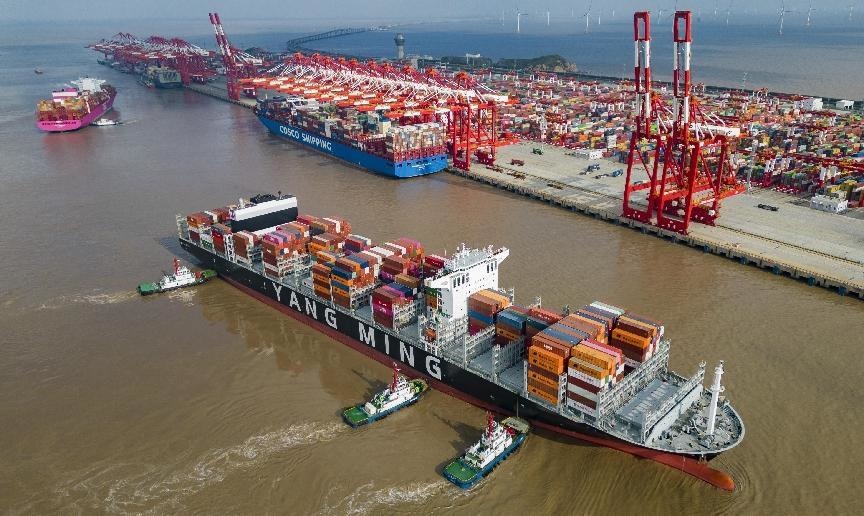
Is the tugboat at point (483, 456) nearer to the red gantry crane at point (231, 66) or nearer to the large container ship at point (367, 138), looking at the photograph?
the large container ship at point (367, 138)

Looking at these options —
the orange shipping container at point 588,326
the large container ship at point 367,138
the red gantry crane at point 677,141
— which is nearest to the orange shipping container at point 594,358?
the orange shipping container at point 588,326

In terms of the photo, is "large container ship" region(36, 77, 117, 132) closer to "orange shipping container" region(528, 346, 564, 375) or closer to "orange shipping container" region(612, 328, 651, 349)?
"orange shipping container" region(528, 346, 564, 375)

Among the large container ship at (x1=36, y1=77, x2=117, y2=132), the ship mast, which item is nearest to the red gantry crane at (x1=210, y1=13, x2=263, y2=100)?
the large container ship at (x1=36, y1=77, x2=117, y2=132)

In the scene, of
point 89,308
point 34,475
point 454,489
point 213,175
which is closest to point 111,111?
point 213,175

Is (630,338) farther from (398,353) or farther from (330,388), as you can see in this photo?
(330,388)

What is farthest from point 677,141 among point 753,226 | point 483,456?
point 483,456

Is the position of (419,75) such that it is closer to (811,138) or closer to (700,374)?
(811,138)
